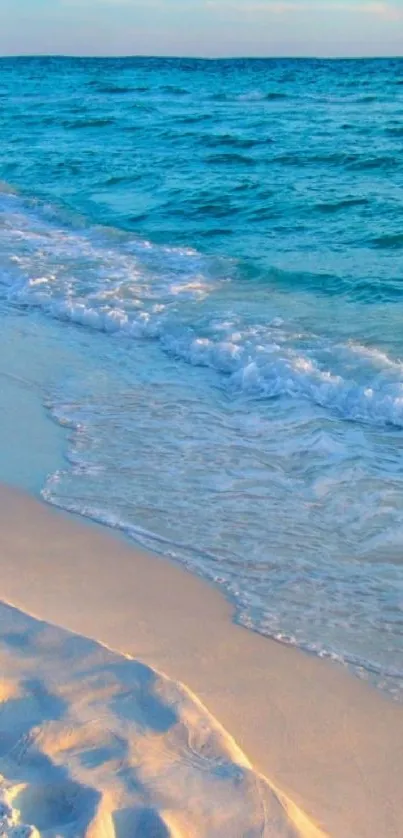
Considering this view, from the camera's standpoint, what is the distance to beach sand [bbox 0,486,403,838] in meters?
2.23

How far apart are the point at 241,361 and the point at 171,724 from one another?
3.77 metres

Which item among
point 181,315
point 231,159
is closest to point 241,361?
point 181,315

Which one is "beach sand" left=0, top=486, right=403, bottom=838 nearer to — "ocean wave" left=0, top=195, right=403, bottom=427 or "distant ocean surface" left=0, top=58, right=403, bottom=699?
"distant ocean surface" left=0, top=58, right=403, bottom=699

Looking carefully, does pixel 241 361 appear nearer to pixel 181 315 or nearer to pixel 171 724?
pixel 181 315

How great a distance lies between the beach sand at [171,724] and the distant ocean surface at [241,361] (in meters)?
0.22

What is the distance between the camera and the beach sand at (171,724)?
87.8 inches

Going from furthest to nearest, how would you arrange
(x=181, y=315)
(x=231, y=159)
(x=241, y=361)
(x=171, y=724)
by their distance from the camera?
(x=231, y=159)
(x=181, y=315)
(x=241, y=361)
(x=171, y=724)

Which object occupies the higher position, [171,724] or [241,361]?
[171,724]

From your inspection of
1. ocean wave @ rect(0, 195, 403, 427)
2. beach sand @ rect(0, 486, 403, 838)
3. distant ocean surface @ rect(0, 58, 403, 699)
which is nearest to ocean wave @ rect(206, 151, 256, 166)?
distant ocean surface @ rect(0, 58, 403, 699)

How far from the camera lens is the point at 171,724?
251cm

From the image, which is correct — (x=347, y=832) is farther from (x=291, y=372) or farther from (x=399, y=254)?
(x=399, y=254)

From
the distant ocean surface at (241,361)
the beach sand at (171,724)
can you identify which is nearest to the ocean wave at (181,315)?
the distant ocean surface at (241,361)

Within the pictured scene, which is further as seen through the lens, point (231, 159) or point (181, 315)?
point (231, 159)

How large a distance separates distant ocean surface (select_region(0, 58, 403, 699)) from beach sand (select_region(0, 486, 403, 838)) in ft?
0.73
